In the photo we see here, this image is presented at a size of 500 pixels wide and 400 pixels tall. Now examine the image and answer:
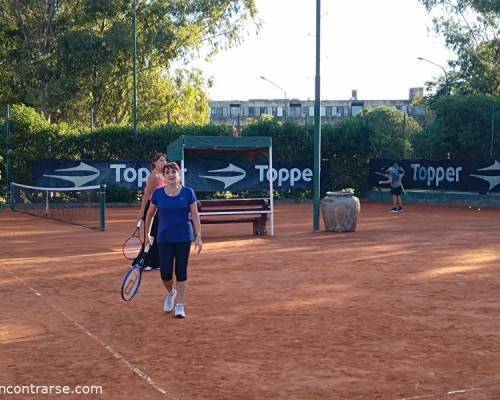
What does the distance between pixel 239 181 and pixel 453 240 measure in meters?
11.1

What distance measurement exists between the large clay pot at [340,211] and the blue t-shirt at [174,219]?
9974 mm

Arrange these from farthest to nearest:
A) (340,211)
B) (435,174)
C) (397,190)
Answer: (435,174) < (397,190) < (340,211)

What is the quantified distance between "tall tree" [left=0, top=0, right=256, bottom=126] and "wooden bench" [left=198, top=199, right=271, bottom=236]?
947 inches

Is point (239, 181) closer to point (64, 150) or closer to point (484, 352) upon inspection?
point (64, 150)

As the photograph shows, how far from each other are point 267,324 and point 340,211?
1012cm

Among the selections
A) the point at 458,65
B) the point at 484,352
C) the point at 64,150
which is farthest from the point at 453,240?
the point at 458,65

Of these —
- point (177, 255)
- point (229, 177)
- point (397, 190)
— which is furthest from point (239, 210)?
point (397, 190)

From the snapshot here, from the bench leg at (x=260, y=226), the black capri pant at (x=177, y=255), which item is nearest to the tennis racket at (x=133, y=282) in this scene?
the black capri pant at (x=177, y=255)

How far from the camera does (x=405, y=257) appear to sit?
1349cm

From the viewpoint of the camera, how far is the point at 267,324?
802cm

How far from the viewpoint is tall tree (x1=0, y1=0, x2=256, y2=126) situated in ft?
130

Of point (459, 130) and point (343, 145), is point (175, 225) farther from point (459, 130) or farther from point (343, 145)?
point (459, 130)

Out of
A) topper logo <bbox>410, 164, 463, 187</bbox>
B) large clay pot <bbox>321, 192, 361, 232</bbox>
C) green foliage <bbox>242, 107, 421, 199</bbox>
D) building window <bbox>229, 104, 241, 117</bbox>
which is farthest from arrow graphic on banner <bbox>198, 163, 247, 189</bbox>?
building window <bbox>229, 104, 241, 117</bbox>

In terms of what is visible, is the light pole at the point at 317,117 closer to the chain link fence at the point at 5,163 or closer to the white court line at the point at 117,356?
the white court line at the point at 117,356
